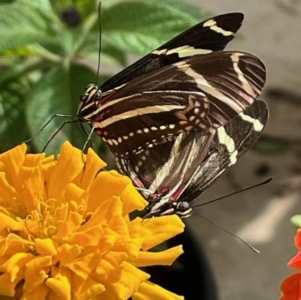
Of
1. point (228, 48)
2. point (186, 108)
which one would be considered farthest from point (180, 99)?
point (228, 48)

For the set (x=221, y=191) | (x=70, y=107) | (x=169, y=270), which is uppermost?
(x=70, y=107)

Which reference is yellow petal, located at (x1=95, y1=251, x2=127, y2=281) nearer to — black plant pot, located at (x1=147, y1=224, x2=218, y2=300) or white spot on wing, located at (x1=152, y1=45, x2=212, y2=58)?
white spot on wing, located at (x1=152, y1=45, x2=212, y2=58)

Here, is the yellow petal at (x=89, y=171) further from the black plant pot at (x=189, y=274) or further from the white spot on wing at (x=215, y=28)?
the black plant pot at (x=189, y=274)

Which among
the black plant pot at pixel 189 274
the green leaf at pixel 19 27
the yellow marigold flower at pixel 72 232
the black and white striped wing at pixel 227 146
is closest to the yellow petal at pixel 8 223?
the yellow marigold flower at pixel 72 232

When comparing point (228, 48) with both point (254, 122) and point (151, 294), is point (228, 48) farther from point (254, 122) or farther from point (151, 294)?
point (151, 294)

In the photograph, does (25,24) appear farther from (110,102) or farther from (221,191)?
(221,191)

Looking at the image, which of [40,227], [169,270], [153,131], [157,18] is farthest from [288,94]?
[40,227]
